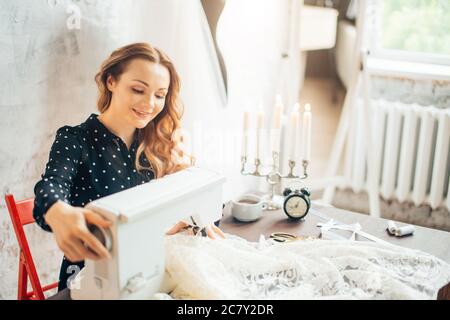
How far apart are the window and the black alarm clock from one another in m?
1.84

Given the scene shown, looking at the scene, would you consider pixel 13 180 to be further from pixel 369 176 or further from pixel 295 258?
pixel 369 176

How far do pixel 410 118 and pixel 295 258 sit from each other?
198 cm

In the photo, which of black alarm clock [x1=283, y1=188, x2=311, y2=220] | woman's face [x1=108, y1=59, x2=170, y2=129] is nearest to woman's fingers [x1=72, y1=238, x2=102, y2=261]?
woman's face [x1=108, y1=59, x2=170, y2=129]

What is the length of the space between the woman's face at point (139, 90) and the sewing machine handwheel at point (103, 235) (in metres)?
0.51

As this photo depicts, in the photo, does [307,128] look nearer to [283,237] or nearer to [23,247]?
[283,237]

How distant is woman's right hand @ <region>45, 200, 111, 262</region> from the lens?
107 centimetres

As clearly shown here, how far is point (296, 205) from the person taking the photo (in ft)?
5.90

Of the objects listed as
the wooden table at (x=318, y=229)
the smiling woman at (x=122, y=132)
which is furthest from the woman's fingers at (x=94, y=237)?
the wooden table at (x=318, y=229)

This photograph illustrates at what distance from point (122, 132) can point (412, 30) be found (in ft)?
7.61

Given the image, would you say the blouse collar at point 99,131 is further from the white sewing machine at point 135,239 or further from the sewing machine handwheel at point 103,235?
the sewing machine handwheel at point 103,235

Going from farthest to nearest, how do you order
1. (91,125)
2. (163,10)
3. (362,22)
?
(362,22) → (163,10) → (91,125)
